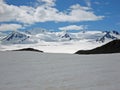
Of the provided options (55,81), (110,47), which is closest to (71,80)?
(55,81)

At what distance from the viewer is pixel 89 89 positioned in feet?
17.2

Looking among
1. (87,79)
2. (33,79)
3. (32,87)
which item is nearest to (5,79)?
(33,79)

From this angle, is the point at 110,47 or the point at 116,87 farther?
the point at 110,47

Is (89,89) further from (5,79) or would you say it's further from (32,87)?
(5,79)

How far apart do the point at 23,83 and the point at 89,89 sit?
187cm

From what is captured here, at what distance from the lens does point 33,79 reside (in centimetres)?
666

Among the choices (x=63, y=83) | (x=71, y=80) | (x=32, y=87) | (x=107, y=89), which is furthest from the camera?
(x=71, y=80)

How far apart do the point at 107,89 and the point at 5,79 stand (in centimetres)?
312

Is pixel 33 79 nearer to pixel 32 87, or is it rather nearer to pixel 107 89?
pixel 32 87

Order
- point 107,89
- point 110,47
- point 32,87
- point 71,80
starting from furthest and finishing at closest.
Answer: point 110,47 < point 71,80 < point 32,87 < point 107,89

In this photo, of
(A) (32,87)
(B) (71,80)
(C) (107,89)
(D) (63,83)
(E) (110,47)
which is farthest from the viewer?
(E) (110,47)

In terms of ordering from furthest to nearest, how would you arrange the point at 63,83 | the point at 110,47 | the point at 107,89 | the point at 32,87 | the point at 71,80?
the point at 110,47
the point at 71,80
the point at 63,83
the point at 32,87
the point at 107,89

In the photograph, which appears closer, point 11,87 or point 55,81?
point 11,87

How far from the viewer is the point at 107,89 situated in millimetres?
5207
